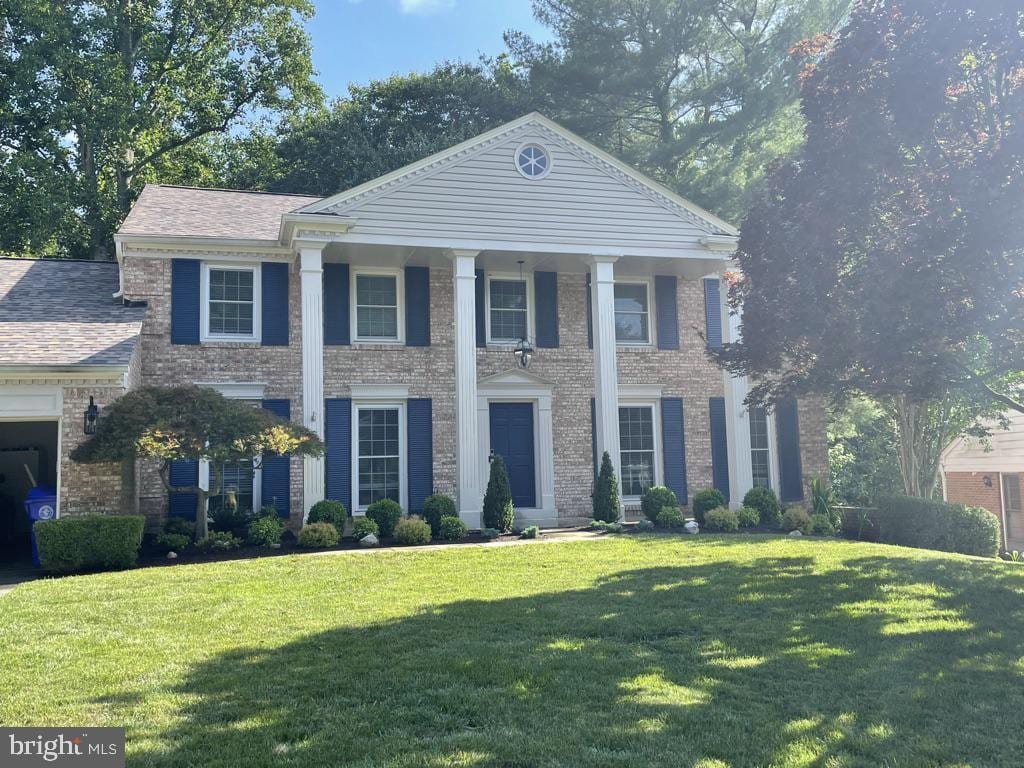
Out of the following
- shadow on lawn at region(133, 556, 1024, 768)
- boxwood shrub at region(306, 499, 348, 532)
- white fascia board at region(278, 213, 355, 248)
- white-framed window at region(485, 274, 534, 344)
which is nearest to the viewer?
shadow on lawn at region(133, 556, 1024, 768)

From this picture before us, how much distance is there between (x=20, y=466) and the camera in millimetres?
17469

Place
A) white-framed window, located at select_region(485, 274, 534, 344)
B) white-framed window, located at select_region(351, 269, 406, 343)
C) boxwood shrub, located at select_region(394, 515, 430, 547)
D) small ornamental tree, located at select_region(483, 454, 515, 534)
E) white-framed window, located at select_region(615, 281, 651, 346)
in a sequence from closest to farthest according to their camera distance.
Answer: boxwood shrub, located at select_region(394, 515, 430, 547), small ornamental tree, located at select_region(483, 454, 515, 534), white-framed window, located at select_region(351, 269, 406, 343), white-framed window, located at select_region(485, 274, 534, 344), white-framed window, located at select_region(615, 281, 651, 346)

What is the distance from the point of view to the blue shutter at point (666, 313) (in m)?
18.6

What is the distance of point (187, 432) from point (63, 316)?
14.5 feet

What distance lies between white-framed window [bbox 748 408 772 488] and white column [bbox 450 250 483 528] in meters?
6.79

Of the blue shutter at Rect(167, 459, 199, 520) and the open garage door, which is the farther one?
the open garage door

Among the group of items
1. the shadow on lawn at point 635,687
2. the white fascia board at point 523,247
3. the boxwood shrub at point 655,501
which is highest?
the white fascia board at point 523,247

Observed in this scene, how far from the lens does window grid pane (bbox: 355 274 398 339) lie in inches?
667

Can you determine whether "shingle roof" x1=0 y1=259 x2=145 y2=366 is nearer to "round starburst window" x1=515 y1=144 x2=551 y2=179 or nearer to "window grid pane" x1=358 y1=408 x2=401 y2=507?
"window grid pane" x1=358 y1=408 x2=401 y2=507

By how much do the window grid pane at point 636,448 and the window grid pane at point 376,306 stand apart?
18.0 feet

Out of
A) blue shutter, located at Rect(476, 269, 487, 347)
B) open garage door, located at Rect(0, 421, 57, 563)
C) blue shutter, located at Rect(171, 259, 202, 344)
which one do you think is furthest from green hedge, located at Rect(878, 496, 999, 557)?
open garage door, located at Rect(0, 421, 57, 563)

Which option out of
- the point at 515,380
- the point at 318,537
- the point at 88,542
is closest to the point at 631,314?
the point at 515,380

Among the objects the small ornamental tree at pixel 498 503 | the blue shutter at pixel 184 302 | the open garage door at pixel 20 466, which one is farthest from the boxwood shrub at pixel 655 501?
the open garage door at pixel 20 466

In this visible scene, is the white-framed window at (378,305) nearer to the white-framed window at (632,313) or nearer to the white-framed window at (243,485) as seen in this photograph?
the white-framed window at (243,485)
